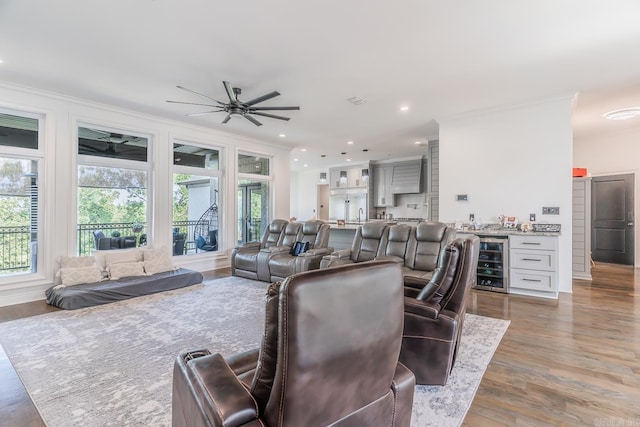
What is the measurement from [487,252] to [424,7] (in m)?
3.63

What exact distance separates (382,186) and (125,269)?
7578 millimetres

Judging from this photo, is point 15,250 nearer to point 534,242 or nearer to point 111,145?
point 111,145

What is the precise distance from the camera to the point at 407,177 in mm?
9398

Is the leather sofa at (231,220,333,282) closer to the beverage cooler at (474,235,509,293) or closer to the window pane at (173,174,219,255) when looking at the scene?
the window pane at (173,174,219,255)

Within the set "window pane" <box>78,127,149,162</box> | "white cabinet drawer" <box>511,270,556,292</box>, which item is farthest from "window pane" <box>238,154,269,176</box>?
"white cabinet drawer" <box>511,270,556,292</box>

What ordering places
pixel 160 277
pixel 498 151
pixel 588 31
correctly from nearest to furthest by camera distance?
pixel 588 31
pixel 160 277
pixel 498 151

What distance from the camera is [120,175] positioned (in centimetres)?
532

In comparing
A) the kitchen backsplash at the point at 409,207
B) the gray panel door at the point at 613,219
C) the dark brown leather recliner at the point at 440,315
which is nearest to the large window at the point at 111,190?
the dark brown leather recliner at the point at 440,315

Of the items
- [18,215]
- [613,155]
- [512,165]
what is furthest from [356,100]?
[613,155]

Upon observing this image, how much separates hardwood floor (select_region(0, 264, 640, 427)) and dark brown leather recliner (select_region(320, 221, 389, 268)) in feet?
4.56

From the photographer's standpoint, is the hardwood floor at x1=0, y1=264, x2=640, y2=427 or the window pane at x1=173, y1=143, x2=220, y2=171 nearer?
the hardwood floor at x1=0, y1=264, x2=640, y2=427

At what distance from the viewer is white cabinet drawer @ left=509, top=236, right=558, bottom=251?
435 centimetres

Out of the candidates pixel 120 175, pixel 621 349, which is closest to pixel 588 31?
pixel 621 349

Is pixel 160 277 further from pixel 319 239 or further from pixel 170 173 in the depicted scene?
pixel 319 239
